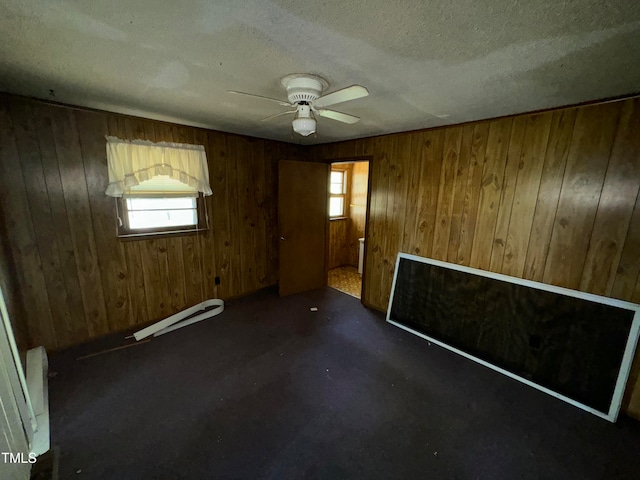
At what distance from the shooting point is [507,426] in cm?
176

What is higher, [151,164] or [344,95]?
[344,95]

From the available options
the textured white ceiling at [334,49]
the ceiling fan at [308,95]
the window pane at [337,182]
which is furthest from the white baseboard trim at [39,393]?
the window pane at [337,182]

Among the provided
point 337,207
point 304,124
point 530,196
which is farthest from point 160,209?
point 530,196

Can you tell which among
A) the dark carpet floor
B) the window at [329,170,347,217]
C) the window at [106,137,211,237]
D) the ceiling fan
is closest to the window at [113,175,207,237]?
the window at [106,137,211,237]

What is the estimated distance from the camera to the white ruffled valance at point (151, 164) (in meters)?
2.44

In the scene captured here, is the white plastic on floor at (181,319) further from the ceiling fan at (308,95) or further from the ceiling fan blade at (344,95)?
the ceiling fan blade at (344,95)

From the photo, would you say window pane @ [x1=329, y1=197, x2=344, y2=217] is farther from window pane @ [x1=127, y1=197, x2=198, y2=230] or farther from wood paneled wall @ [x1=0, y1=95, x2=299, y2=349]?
window pane @ [x1=127, y1=197, x2=198, y2=230]

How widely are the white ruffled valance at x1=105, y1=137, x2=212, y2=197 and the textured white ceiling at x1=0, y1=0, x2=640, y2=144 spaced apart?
22.3 inches

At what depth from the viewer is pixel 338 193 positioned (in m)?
5.10

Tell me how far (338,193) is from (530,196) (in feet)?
10.9

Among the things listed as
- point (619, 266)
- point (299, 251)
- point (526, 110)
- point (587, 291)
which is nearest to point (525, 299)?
point (587, 291)

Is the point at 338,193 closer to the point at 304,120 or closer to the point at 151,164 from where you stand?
the point at 151,164

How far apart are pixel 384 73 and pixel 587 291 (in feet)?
7.20

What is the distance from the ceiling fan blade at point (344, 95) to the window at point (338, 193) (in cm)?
344
